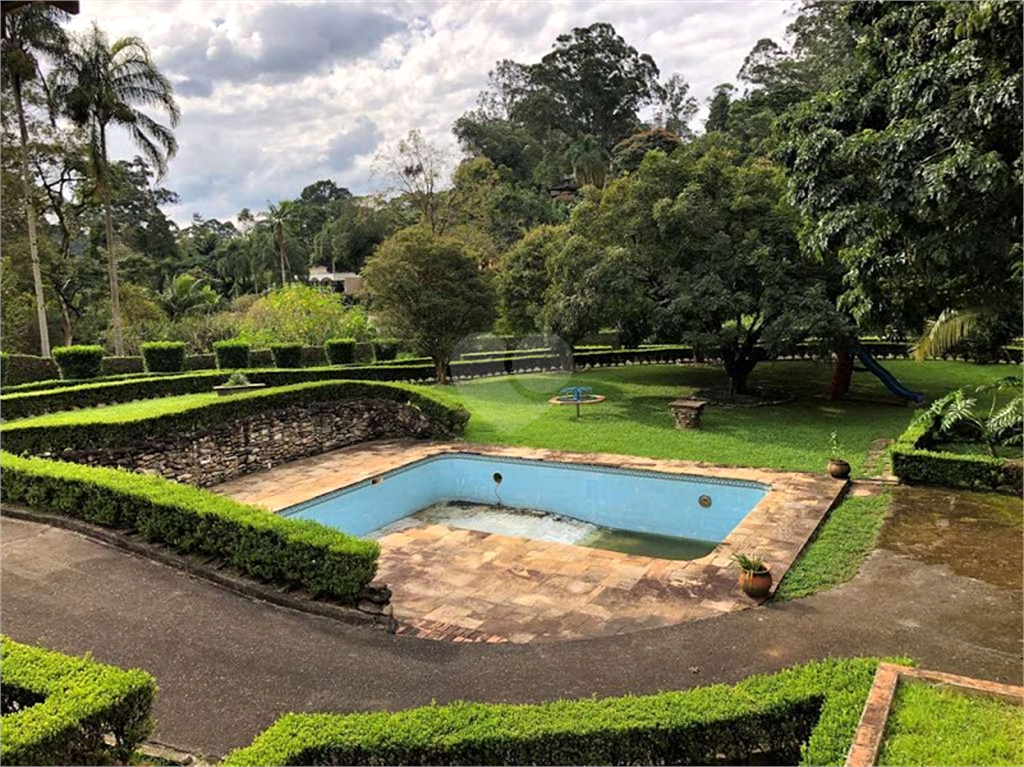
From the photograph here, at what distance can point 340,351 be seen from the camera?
83.0ft

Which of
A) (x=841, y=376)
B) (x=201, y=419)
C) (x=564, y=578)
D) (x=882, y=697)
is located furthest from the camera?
(x=841, y=376)

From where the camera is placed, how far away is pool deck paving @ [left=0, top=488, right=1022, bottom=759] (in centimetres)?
516

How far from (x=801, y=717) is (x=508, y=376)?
73.0ft

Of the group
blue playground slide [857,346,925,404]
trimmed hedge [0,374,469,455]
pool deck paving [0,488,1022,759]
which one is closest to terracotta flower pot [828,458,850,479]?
pool deck paving [0,488,1022,759]

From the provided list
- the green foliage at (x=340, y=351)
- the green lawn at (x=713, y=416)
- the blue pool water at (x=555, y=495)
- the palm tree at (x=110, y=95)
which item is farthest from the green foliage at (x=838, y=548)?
the palm tree at (x=110, y=95)

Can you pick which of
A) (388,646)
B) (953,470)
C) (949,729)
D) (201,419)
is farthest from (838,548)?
(201,419)

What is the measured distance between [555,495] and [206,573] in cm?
665

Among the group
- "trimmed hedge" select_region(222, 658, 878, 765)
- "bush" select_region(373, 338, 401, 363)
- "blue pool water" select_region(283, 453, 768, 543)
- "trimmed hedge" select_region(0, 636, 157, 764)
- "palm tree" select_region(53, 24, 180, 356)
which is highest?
"palm tree" select_region(53, 24, 180, 356)

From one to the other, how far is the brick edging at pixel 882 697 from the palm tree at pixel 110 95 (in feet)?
84.3

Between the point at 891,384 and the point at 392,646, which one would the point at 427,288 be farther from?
the point at 392,646

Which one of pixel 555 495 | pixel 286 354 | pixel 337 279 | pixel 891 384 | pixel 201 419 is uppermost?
pixel 337 279

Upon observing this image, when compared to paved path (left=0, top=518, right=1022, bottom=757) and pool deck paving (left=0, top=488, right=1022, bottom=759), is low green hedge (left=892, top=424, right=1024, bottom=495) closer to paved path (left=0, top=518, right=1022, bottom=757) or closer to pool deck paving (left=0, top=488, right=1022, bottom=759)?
pool deck paving (left=0, top=488, right=1022, bottom=759)

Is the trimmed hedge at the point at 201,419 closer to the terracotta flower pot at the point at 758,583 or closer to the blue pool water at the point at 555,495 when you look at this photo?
the blue pool water at the point at 555,495

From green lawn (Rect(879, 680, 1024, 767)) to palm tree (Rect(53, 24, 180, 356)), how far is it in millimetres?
25917
